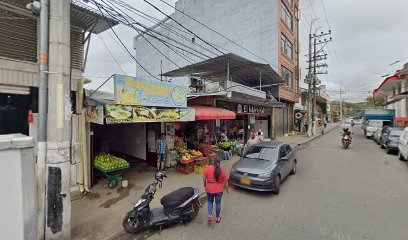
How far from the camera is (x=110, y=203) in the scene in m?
5.84

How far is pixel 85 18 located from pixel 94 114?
314 cm

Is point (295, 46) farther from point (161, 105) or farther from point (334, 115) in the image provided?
point (334, 115)

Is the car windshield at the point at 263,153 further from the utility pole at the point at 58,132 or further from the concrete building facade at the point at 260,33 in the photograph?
the concrete building facade at the point at 260,33

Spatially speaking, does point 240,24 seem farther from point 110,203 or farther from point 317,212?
point 110,203

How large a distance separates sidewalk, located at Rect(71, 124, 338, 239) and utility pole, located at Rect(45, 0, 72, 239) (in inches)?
24.3

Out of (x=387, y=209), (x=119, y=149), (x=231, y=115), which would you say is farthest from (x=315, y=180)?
(x=119, y=149)

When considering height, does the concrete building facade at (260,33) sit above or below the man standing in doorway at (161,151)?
above

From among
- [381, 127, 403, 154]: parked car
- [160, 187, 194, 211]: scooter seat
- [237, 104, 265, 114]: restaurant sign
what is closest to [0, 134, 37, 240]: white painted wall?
[160, 187, 194, 211]: scooter seat

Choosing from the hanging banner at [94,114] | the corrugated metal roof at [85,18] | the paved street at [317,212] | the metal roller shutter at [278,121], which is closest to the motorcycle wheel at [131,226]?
the paved street at [317,212]

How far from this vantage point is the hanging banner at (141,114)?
19.9 feet

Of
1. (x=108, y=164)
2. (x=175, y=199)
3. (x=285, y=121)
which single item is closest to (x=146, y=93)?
(x=108, y=164)

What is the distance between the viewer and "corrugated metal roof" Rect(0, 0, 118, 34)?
5.48 meters

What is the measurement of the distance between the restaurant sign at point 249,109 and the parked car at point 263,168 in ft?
22.6

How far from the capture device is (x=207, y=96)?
40.4 feet
